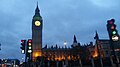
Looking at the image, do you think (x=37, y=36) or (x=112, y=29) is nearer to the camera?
(x=112, y=29)

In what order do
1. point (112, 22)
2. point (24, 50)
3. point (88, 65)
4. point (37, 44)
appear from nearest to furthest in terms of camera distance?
point (112, 22)
point (24, 50)
point (88, 65)
point (37, 44)

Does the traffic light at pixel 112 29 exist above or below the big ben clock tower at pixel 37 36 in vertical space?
below

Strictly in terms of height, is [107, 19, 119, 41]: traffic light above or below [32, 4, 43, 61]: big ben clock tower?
below

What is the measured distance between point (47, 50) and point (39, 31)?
16.1 metres

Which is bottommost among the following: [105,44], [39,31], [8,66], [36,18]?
[8,66]

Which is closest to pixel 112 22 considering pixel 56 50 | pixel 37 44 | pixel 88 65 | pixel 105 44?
pixel 88 65

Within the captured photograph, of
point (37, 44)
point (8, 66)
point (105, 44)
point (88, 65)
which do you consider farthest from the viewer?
point (37, 44)

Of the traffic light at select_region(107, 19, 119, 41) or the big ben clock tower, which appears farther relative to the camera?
the big ben clock tower

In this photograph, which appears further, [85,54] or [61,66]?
[85,54]

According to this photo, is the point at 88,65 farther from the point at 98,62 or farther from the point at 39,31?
the point at 39,31

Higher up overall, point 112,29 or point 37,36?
point 37,36

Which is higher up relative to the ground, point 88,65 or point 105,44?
point 105,44

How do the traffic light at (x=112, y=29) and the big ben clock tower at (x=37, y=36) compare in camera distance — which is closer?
the traffic light at (x=112, y=29)

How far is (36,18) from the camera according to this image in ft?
482
